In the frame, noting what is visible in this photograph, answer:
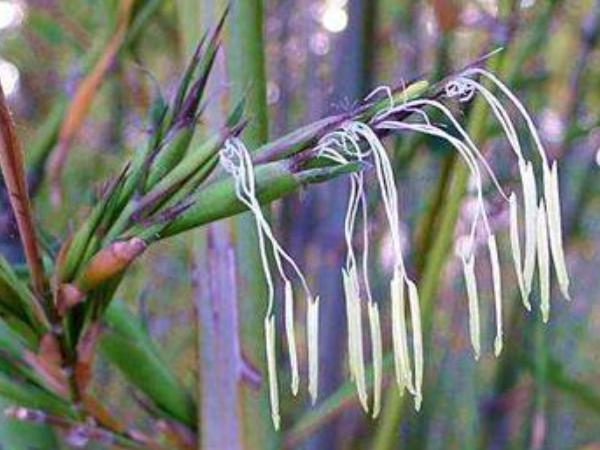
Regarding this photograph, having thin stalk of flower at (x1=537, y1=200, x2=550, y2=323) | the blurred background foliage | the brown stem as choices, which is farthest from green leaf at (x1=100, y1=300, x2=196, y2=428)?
thin stalk of flower at (x1=537, y1=200, x2=550, y2=323)

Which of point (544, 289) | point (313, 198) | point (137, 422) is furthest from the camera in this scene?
point (137, 422)

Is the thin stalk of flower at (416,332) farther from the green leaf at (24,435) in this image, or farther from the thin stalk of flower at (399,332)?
the green leaf at (24,435)

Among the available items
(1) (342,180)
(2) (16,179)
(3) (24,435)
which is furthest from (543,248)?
(1) (342,180)

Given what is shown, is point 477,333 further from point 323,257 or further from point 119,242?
point 323,257

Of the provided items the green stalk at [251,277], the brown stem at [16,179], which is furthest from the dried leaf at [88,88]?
the brown stem at [16,179]

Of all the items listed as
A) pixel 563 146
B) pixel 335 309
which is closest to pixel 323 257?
pixel 335 309

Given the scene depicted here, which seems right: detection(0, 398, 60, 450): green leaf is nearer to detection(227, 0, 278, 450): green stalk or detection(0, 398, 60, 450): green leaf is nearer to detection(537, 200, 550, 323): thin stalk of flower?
detection(227, 0, 278, 450): green stalk

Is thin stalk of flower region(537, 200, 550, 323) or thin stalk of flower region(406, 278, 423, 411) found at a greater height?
thin stalk of flower region(537, 200, 550, 323)

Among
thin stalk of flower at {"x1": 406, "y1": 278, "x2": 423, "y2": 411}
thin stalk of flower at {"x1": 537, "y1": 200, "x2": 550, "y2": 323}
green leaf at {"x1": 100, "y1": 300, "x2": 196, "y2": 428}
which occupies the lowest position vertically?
green leaf at {"x1": 100, "y1": 300, "x2": 196, "y2": 428}
